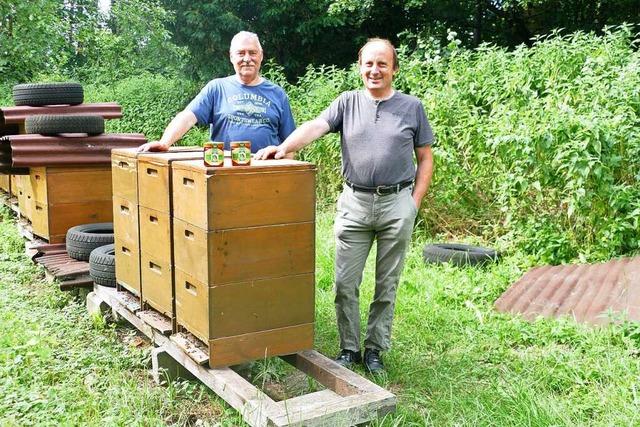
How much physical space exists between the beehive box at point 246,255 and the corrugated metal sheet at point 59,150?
3.13 m

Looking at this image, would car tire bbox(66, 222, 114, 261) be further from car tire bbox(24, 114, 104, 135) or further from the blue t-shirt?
the blue t-shirt

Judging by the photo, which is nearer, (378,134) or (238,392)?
(238,392)

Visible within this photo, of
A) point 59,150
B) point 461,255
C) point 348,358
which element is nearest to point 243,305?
point 348,358

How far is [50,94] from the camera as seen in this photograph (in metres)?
8.35

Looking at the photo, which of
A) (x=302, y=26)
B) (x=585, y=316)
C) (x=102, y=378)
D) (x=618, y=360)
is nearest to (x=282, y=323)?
(x=102, y=378)

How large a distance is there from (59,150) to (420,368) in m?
4.32

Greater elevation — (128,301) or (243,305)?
(243,305)

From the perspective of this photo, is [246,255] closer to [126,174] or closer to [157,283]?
[157,283]

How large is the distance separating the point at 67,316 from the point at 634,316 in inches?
183

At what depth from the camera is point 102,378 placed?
15.2ft

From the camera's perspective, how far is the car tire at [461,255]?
7074mm

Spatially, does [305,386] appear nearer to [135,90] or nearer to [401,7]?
[401,7]

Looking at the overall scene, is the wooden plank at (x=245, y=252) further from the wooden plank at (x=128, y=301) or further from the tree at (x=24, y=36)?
the tree at (x=24, y=36)

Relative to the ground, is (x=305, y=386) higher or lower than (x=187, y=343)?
lower
